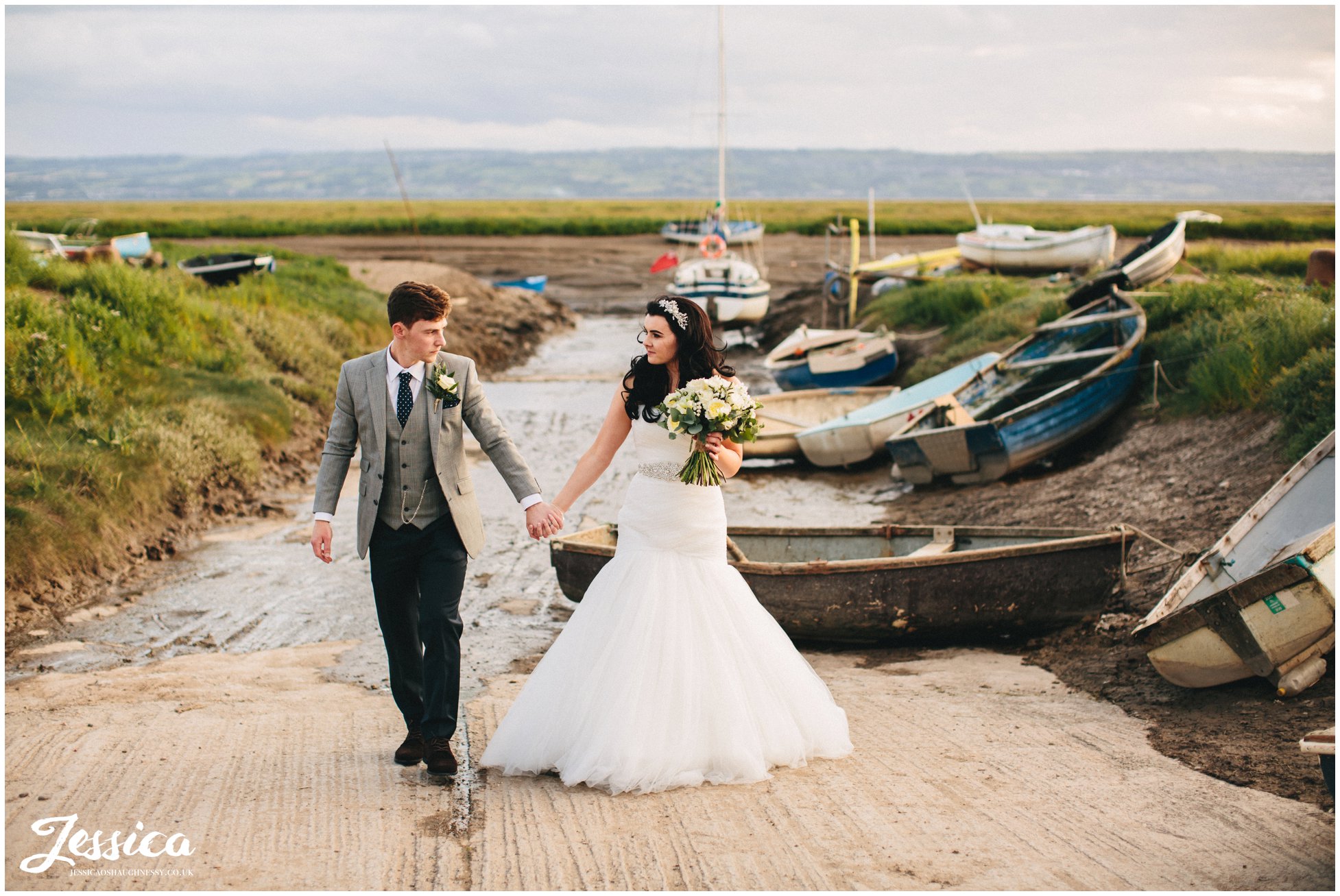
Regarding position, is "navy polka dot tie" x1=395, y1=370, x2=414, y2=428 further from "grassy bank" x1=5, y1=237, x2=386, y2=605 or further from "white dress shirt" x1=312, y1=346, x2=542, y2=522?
"grassy bank" x1=5, y1=237, x2=386, y2=605

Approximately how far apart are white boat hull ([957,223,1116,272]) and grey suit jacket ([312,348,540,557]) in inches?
1008

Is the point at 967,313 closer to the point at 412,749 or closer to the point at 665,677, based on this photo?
the point at 665,677

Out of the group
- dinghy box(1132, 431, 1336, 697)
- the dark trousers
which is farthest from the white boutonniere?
dinghy box(1132, 431, 1336, 697)

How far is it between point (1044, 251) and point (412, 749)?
28021mm

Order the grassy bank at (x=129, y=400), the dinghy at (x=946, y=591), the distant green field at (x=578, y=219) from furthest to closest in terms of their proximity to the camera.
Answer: the distant green field at (x=578, y=219) → the grassy bank at (x=129, y=400) → the dinghy at (x=946, y=591)

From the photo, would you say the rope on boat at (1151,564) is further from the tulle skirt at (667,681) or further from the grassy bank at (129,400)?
the grassy bank at (129,400)

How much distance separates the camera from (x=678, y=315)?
16.5 feet

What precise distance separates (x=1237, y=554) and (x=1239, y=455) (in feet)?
12.4

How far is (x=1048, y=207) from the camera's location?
106500 millimetres

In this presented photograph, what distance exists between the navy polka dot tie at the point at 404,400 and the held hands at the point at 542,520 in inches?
26.5

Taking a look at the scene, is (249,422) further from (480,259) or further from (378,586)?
(480,259)

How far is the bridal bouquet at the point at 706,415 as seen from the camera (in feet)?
15.8

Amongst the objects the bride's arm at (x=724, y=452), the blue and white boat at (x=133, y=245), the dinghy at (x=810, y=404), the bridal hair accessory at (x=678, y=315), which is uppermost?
the bridal hair accessory at (x=678, y=315)

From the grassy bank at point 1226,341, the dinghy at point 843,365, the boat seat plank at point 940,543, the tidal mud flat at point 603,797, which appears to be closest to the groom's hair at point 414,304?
the tidal mud flat at point 603,797
